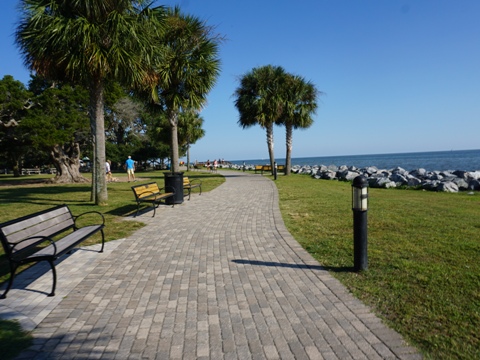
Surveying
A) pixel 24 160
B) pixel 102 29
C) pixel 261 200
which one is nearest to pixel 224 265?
pixel 261 200

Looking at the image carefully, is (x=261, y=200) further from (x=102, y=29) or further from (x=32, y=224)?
(x=32, y=224)

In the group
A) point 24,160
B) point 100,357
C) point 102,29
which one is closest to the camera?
point 100,357

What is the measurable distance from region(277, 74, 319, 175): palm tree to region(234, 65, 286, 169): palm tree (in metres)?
0.46

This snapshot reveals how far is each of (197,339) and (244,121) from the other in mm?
24803

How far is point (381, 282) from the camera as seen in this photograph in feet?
12.8

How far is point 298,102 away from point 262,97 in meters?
3.03

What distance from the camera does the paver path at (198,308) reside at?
268 cm

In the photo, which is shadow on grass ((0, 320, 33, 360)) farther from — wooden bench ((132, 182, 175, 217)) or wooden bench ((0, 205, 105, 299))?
wooden bench ((132, 182, 175, 217))

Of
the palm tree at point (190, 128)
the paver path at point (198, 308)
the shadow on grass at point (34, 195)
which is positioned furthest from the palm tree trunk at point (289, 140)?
the paver path at point (198, 308)

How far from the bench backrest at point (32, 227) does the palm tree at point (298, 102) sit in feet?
72.3

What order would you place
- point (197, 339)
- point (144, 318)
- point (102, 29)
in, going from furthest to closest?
point (102, 29)
point (144, 318)
point (197, 339)

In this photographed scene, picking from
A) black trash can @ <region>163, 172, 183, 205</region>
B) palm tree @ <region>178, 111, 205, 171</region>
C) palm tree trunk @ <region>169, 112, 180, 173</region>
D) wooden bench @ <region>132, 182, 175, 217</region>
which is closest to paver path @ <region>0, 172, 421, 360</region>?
wooden bench @ <region>132, 182, 175, 217</region>

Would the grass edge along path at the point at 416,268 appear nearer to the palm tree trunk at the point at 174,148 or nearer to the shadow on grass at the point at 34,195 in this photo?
the palm tree trunk at the point at 174,148

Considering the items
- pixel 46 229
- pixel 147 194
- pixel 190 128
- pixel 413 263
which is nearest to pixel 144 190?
pixel 147 194
